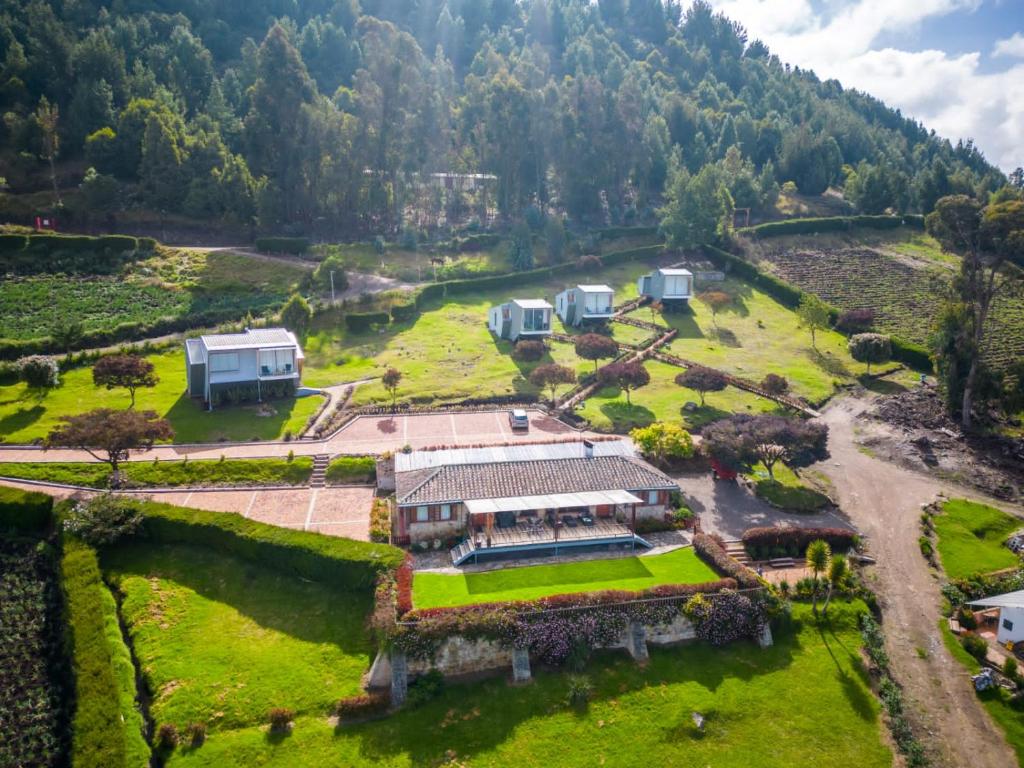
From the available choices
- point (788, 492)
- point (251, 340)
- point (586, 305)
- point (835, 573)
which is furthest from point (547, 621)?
point (586, 305)

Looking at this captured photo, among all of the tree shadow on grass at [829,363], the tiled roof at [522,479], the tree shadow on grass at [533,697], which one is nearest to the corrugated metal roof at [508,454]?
the tiled roof at [522,479]

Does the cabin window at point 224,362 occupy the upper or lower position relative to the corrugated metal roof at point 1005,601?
upper

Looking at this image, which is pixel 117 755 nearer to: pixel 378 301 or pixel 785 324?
pixel 378 301

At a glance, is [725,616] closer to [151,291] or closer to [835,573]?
[835,573]

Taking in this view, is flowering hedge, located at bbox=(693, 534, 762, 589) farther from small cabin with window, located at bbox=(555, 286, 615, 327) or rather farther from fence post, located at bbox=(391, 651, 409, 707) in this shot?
small cabin with window, located at bbox=(555, 286, 615, 327)

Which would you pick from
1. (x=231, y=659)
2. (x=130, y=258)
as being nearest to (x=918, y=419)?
(x=231, y=659)

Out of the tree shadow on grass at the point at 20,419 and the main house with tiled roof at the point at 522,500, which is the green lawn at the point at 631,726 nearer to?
the main house with tiled roof at the point at 522,500
